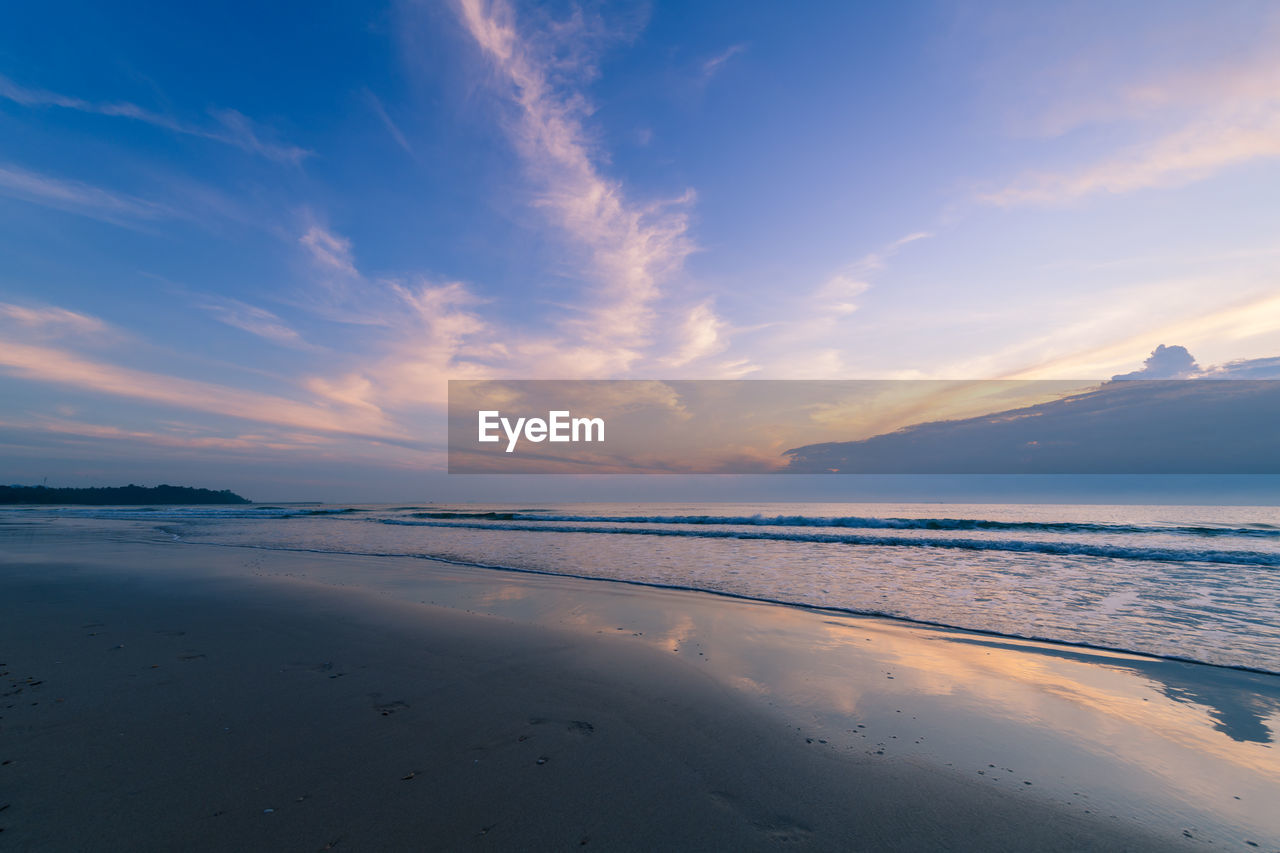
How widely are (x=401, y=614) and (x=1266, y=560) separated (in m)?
26.6

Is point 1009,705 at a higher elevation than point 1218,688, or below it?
higher

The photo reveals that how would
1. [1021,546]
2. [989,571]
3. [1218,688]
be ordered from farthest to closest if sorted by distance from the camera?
[1021,546] → [989,571] → [1218,688]

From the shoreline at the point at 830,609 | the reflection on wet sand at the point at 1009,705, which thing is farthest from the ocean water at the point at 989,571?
the reflection on wet sand at the point at 1009,705

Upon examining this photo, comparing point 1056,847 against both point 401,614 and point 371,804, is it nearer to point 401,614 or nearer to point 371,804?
point 371,804

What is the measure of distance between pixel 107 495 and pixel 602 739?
551ft

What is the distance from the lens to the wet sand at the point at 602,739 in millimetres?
2930

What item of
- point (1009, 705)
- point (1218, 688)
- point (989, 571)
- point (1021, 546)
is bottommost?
point (1021, 546)

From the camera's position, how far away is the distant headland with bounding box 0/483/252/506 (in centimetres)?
9731

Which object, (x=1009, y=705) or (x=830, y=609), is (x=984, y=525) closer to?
(x=830, y=609)

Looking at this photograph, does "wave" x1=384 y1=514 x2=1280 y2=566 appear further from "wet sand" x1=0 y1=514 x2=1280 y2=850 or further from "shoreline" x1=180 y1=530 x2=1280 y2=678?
"wet sand" x1=0 y1=514 x2=1280 y2=850

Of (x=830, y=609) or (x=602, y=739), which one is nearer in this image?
(x=602, y=739)

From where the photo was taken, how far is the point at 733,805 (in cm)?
319

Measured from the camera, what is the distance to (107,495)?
11550cm

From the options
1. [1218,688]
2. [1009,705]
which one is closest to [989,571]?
[1218,688]
